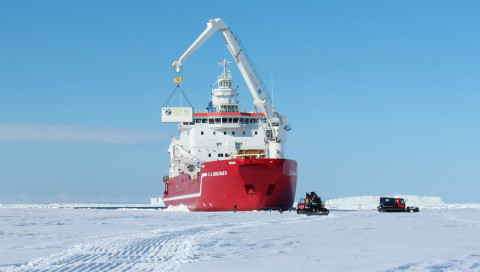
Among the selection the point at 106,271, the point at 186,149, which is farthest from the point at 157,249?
the point at 186,149

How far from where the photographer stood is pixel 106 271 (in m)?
10.5

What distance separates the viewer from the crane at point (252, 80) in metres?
44.8

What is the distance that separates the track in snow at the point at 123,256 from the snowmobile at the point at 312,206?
2005cm

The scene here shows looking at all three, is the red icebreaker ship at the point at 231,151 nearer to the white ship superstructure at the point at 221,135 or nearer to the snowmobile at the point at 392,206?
the white ship superstructure at the point at 221,135

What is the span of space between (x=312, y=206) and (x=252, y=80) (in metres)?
13.8

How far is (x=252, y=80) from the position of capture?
1850 inches

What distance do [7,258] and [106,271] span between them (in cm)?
318

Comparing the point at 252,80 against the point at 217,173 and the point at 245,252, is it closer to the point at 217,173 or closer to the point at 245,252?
the point at 217,173

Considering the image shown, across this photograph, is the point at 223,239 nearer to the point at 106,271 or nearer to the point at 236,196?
the point at 106,271

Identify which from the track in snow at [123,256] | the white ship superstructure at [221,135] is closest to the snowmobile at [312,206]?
the white ship superstructure at [221,135]

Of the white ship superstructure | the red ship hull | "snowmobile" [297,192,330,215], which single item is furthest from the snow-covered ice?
the white ship superstructure

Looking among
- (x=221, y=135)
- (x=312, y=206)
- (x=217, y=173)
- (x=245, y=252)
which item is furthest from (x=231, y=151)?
(x=245, y=252)

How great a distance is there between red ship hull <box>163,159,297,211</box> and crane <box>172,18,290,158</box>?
1.92 m

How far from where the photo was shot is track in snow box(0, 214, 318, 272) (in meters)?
10.9
